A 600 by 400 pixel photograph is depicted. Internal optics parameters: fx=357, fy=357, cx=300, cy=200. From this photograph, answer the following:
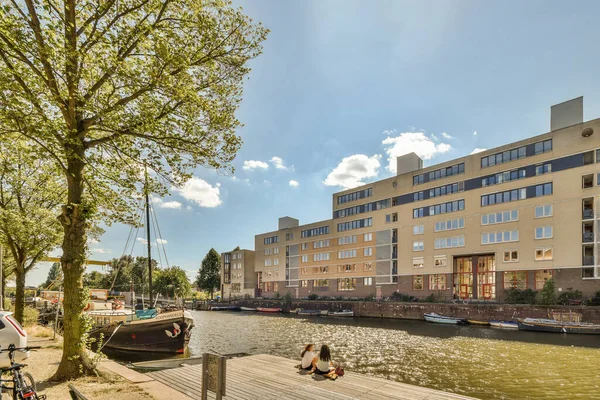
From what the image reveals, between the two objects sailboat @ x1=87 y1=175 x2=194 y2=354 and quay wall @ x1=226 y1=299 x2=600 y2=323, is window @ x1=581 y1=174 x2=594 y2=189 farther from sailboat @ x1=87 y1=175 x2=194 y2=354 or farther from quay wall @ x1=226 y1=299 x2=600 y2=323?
sailboat @ x1=87 y1=175 x2=194 y2=354

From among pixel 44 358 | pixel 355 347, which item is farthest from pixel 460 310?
pixel 44 358

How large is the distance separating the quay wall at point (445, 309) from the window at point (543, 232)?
9.84m

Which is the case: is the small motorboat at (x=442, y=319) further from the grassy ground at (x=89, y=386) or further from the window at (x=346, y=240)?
the grassy ground at (x=89, y=386)

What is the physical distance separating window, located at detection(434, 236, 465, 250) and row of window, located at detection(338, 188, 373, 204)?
1721cm

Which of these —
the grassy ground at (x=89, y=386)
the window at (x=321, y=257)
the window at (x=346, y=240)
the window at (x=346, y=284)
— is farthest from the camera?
the window at (x=321, y=257)

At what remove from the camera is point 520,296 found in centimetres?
4434

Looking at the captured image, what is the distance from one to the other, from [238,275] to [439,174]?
6418cm

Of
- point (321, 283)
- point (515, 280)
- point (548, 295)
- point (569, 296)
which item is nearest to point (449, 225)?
point (515, 280)

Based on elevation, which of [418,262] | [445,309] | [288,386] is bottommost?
[445,309]

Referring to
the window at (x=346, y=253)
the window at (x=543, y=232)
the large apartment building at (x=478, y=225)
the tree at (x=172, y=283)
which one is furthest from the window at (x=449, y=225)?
the tree at (x=172, y=283)

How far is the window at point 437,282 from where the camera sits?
55106 mm

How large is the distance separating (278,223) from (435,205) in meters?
46.8

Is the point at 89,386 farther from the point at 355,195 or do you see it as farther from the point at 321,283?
the point at 321,283

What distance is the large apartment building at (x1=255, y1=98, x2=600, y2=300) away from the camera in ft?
141
